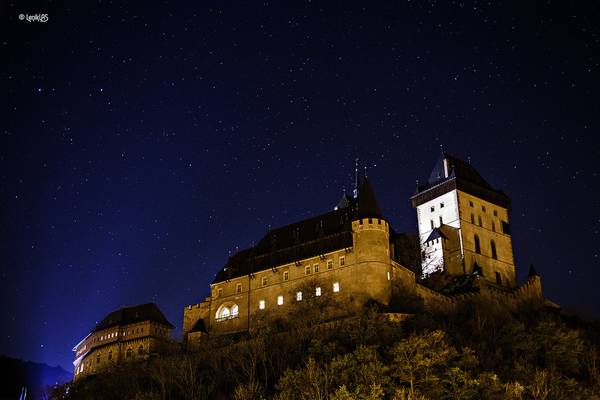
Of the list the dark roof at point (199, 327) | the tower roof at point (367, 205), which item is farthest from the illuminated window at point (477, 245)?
the dark roof at point (199, 327)

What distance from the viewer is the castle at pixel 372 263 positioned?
6194 centimetres

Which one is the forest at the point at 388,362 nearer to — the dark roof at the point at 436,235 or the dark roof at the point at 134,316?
the dark roof at the point at 436,235

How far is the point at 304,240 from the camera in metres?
68.6

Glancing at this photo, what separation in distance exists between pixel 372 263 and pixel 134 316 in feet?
108

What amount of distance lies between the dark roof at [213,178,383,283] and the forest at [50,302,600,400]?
700 cm

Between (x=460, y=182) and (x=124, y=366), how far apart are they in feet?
126

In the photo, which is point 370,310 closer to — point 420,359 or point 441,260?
point 420,359

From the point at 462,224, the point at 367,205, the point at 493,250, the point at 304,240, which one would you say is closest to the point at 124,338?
the point at 304,240

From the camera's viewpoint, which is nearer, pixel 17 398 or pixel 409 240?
pixel 409 240

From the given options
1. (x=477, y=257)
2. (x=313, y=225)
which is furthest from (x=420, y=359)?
(x=477, y=257)

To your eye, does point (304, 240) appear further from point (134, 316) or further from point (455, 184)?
point (134, 316)

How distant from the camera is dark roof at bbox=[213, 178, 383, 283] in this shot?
6488 cm

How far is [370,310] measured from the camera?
5647 cm

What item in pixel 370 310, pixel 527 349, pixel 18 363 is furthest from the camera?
pixel 18 363
